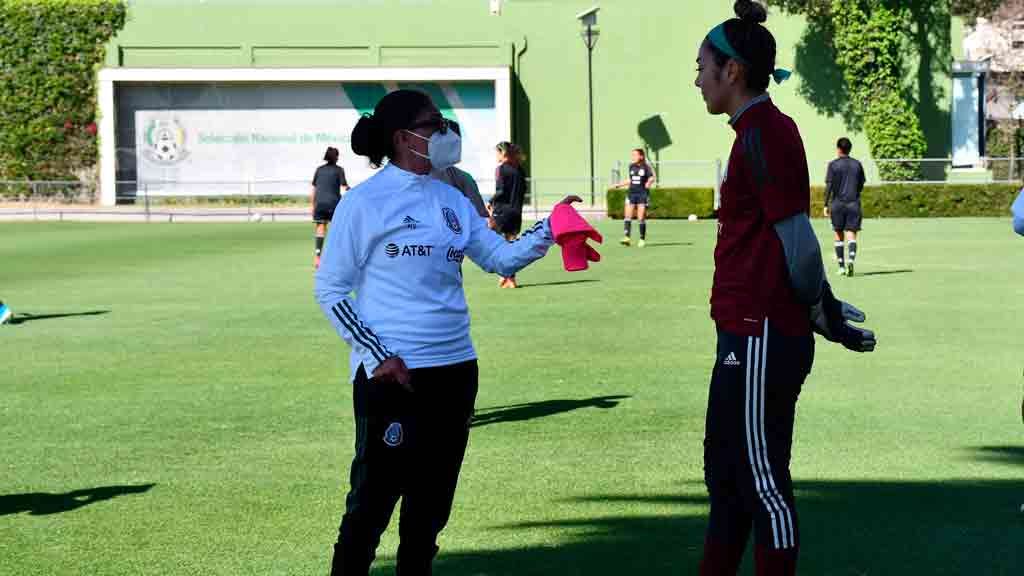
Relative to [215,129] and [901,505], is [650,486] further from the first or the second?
[215,129]

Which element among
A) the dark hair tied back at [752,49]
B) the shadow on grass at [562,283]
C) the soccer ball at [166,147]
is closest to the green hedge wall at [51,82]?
the soccer ball at [166,147]

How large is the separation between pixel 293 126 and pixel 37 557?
45814mm

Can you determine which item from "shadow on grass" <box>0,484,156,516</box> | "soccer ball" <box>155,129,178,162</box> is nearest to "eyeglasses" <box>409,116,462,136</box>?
"shadow on grass" <box>0,484,156,516</box>

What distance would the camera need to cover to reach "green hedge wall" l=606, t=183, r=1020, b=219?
43500mm

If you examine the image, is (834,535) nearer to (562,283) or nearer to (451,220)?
(451,220)

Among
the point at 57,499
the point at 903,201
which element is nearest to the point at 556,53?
the point at 903,201

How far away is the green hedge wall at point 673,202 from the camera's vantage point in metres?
A: 43.6

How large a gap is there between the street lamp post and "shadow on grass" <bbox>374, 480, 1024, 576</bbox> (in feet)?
131

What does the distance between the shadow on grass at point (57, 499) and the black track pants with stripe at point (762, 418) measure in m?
3.96

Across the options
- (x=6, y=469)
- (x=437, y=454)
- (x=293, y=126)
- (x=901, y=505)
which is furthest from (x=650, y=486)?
(x=293, y=126)

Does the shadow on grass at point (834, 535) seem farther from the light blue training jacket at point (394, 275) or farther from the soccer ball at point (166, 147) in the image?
the soccer ball at point (166, 147)

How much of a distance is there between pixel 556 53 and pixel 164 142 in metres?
13.5

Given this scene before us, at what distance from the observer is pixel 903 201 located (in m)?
43.8

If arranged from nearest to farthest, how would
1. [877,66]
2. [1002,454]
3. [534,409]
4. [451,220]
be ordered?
[451,220], [1002,454], [534,409], [877,66]
